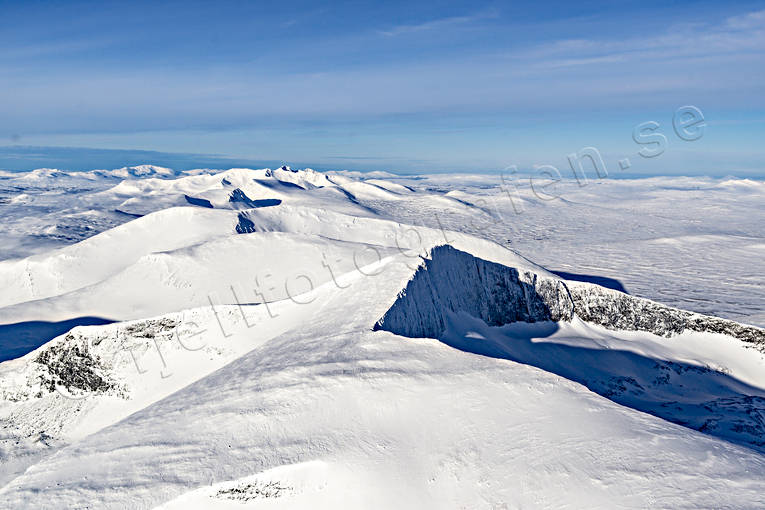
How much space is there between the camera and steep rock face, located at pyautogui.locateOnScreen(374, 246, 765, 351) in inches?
1607

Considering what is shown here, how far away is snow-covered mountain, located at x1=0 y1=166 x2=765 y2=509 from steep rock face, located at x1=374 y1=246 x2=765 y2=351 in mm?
225

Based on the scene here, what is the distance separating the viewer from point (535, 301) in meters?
47.0

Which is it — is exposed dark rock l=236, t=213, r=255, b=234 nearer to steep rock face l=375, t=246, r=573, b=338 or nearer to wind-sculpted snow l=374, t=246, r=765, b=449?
steep rock face l=375, t=246, r=573, b=338

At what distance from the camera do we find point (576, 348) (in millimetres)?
41719

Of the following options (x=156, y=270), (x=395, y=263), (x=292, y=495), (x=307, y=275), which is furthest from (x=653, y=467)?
(x=156, y=270)

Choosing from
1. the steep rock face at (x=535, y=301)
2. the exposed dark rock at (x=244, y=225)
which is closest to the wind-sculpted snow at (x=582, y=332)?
the steep rock face at (x=535, y=301)

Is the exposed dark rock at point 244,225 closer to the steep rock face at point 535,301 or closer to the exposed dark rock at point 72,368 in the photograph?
the exposed dark rock at point 72,368

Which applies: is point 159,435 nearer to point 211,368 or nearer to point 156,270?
point 211,368

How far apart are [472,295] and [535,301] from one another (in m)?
8.78

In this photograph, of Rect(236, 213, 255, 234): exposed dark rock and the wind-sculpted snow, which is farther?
Rect(236, 213, 255, 234): exposed dark rock

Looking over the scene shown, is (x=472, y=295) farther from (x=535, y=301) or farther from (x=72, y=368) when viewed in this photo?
(x=72, y=368)

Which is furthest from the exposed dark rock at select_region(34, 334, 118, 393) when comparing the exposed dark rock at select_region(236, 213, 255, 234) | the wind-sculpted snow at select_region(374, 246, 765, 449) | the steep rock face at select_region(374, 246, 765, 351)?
the exposed dark rock at select_region(236, 213, 255, 234)

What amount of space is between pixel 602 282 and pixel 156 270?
69893 mm

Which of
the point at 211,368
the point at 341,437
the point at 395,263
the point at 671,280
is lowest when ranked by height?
the point at 671,280
